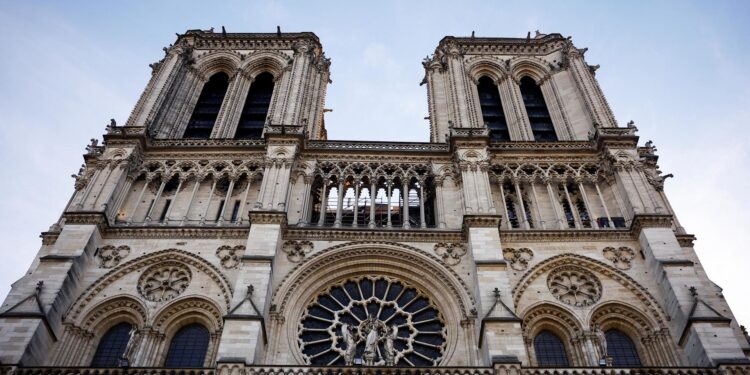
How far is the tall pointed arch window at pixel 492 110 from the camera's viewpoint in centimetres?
2905

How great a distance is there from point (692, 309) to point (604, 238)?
4.25 meters

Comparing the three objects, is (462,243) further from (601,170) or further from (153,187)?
(153,187)

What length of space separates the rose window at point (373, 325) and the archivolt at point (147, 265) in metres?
2.80

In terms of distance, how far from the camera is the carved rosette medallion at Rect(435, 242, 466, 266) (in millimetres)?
20841

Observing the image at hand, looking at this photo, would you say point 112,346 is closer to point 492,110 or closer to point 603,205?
point 603,205

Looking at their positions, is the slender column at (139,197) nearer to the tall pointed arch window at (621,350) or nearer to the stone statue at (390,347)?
the stone statue at (390,347)

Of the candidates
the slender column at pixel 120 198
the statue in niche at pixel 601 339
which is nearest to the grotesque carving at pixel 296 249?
Result: the slender column at pixel 120 198

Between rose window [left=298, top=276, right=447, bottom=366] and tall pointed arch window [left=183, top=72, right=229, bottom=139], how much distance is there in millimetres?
11522

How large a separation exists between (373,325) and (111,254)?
349 inches

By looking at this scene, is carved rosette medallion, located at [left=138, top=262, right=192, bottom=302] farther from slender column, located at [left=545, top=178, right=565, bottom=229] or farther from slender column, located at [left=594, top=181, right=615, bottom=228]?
slender column, located at [left=594, top=181, right=615, bottom=228]

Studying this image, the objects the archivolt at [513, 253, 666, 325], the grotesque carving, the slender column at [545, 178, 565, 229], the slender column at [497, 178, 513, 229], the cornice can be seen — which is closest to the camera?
the archivolt at [513, 253, 666, 325]

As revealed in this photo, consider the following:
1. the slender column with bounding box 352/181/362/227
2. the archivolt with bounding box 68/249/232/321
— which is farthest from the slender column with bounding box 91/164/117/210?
the slender column with bounding box 352/181/362/227

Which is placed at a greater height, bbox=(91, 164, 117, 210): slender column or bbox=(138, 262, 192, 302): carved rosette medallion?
bbox=(91, 164, 117, 210): slender column

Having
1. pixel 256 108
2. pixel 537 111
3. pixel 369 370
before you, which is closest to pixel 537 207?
pixel 537 111
